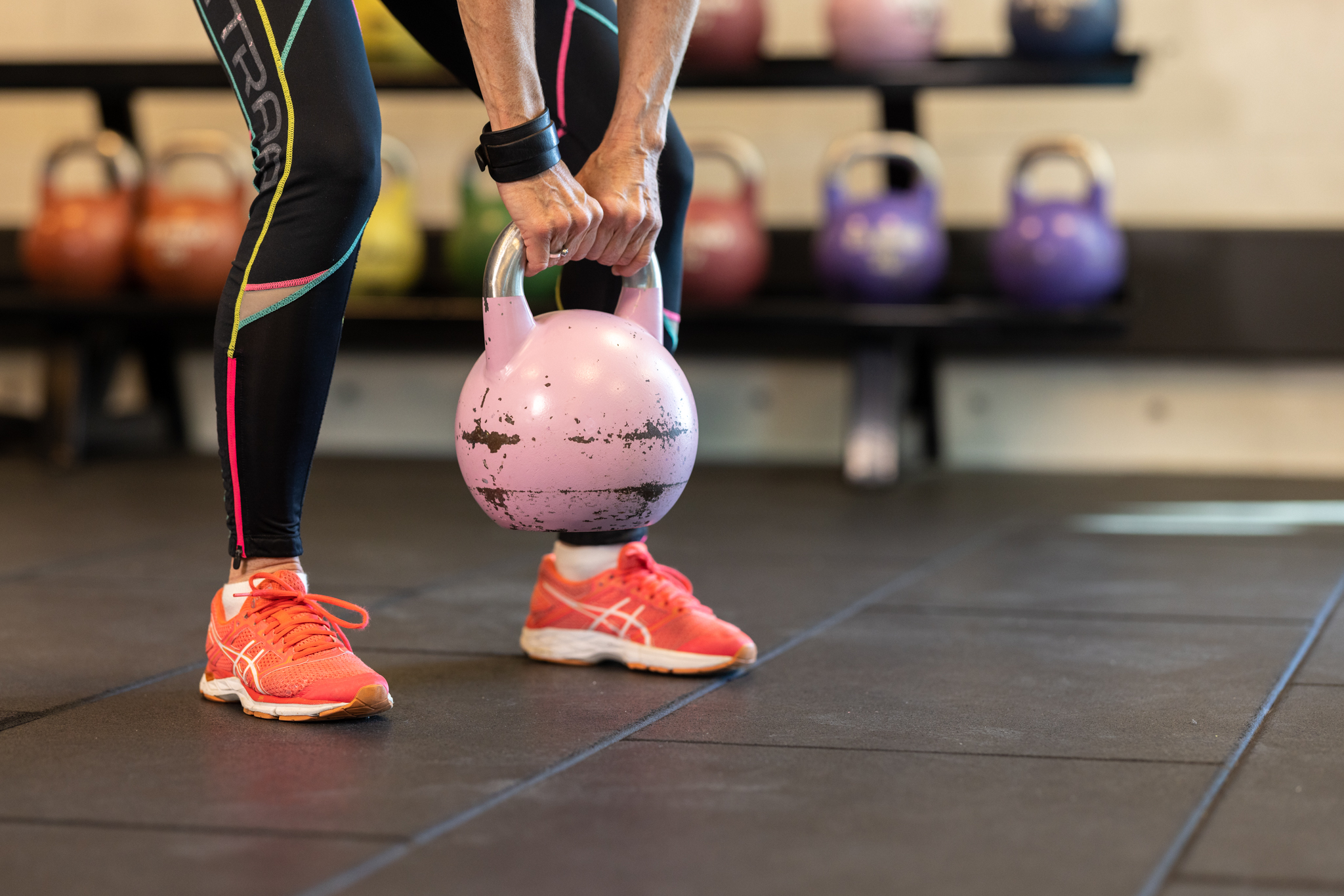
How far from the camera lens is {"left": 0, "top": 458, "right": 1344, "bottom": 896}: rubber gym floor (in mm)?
1038

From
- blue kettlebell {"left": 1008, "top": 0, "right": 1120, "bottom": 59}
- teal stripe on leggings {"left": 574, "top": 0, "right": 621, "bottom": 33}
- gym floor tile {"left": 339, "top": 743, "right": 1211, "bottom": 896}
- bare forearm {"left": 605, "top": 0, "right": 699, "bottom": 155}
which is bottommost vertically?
gym floor tile {"left": 339, "top": 743, "right": 1211, "bottom": 896}

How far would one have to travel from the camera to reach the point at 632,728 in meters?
1.41

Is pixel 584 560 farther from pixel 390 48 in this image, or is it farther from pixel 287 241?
pixel 390 48

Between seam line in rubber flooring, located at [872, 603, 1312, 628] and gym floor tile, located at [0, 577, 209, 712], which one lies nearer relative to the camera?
gym floor tile, located at [0, 577, 209, 712]

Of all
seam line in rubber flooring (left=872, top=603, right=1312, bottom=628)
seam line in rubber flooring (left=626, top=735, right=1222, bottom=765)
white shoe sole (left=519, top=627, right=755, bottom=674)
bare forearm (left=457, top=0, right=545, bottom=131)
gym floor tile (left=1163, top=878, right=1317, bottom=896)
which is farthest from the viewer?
seam line in rubber flooring (left=872, top=603, right=1312, bottom=628)

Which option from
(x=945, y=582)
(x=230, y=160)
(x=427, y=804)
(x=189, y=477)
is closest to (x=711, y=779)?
(x=427, y=804)

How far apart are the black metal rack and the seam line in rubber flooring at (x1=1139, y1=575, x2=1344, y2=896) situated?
158cm

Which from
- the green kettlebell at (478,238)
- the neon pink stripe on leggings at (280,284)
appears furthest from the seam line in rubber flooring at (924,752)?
the green kettlebell at (478,238)

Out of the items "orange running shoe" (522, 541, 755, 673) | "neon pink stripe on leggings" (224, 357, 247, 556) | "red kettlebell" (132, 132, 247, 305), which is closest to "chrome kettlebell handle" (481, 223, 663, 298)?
"neon pink stripe on leggings" (224, 357, 247, 556)

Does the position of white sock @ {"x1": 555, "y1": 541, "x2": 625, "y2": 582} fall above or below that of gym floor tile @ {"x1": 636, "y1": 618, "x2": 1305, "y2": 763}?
above

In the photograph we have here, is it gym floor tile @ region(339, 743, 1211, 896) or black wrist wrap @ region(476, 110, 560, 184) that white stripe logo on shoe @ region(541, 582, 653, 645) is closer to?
gym floor tile @ region(339, 743, 1211, 896)

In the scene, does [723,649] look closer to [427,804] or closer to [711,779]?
[711,779]

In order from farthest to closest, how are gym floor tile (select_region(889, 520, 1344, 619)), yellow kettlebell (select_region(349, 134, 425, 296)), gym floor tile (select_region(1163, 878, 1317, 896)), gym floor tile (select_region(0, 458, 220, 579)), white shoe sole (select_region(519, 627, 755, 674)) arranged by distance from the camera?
yellow kettlebell (select_region(349, 134, 425, 296)) → gym floor tile (select_region(0, 458, 220, 579)) → gym floor tile (select_region(889, 520, 1344, 619)) → white shoe sole (select_region(519, 627, 755, 674)) → gym floor tile (select_region(1163, 878, 1317, 896))

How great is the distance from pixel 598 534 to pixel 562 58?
498mm
